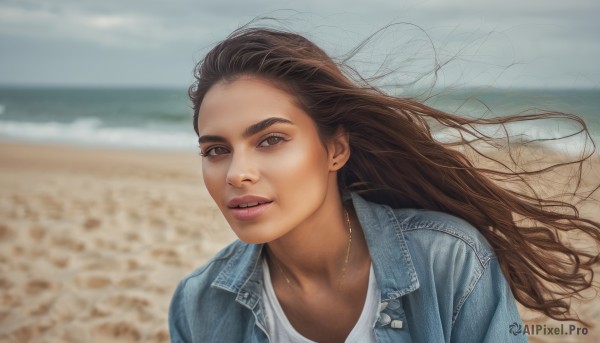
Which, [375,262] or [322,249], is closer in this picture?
[375,262]

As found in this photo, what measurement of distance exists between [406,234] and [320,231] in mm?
375

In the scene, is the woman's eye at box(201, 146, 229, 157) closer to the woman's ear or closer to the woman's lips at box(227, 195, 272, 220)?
the woman's lips at box(227, 195, 272, 220)

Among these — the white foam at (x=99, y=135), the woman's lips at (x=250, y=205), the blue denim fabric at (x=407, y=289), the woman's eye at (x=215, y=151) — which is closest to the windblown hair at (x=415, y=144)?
the blue denim fabric at (x=407, y=289)

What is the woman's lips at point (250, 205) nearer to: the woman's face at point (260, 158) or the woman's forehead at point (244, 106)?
the woman's face at point (260, 158)

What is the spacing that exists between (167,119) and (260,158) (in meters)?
25.3

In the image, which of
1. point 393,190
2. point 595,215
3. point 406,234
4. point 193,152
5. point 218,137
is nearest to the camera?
point 218,137

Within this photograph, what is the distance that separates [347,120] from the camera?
2738 mm

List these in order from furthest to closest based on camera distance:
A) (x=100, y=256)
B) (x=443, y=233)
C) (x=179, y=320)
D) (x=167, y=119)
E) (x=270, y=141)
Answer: (x=167, y=119) → (x=100, y=256) → (x=179, y=320) → (x=443, y=233) → (x=270, y=141)

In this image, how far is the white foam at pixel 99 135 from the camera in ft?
63.3

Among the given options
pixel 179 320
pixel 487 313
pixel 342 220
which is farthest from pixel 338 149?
pixel 179 320

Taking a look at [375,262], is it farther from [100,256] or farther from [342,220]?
[100,256]

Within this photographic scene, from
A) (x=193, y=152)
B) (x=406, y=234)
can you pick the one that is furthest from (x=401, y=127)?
(x=193, y=152)

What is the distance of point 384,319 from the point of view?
252 cm

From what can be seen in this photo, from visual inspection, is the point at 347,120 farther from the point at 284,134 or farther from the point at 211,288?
the point at 211,288
